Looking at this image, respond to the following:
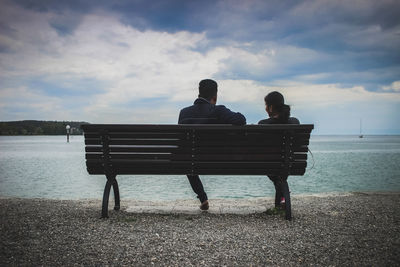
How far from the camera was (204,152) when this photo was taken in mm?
4398

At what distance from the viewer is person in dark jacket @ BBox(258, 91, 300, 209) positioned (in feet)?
15.8

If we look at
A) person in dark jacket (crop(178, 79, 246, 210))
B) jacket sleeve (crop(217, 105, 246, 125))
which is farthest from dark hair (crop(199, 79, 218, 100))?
jacket sleeve (crop(217, 105, 246, 125))

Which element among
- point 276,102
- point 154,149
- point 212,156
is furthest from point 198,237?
point 276,102

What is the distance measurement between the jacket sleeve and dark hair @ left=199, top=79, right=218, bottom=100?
41cm

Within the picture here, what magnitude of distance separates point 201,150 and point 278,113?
5.09 feet

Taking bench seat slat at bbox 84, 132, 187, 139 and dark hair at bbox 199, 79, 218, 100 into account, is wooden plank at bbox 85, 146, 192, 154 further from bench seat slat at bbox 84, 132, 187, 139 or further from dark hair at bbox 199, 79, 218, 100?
dark hair at bbox 199, 79, 218, 100

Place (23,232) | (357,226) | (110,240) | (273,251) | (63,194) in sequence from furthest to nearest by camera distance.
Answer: (63,194) → (357,226) → (23,232) → (110,240) → (273,251)

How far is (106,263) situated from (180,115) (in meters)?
2.64

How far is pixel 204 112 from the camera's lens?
471cm

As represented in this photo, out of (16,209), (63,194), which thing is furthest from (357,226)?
(63,194)

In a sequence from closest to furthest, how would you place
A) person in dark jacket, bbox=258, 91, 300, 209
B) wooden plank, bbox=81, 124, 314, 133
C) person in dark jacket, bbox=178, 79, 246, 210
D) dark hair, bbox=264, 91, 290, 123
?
wooden plank, bbox=81, 124, 314, 133 < person in dark jacket, bbox=178, 79, 246, 210 < person in dark jacket, bbox=258, 91, 300, 209 < dark hair, bbox=264, 91, 290, 123

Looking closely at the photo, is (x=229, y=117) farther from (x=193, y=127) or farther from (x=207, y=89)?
(x=207, y=89)

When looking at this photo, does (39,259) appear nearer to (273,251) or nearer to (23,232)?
(23,232)

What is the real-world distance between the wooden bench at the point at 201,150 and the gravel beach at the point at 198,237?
0.60m
